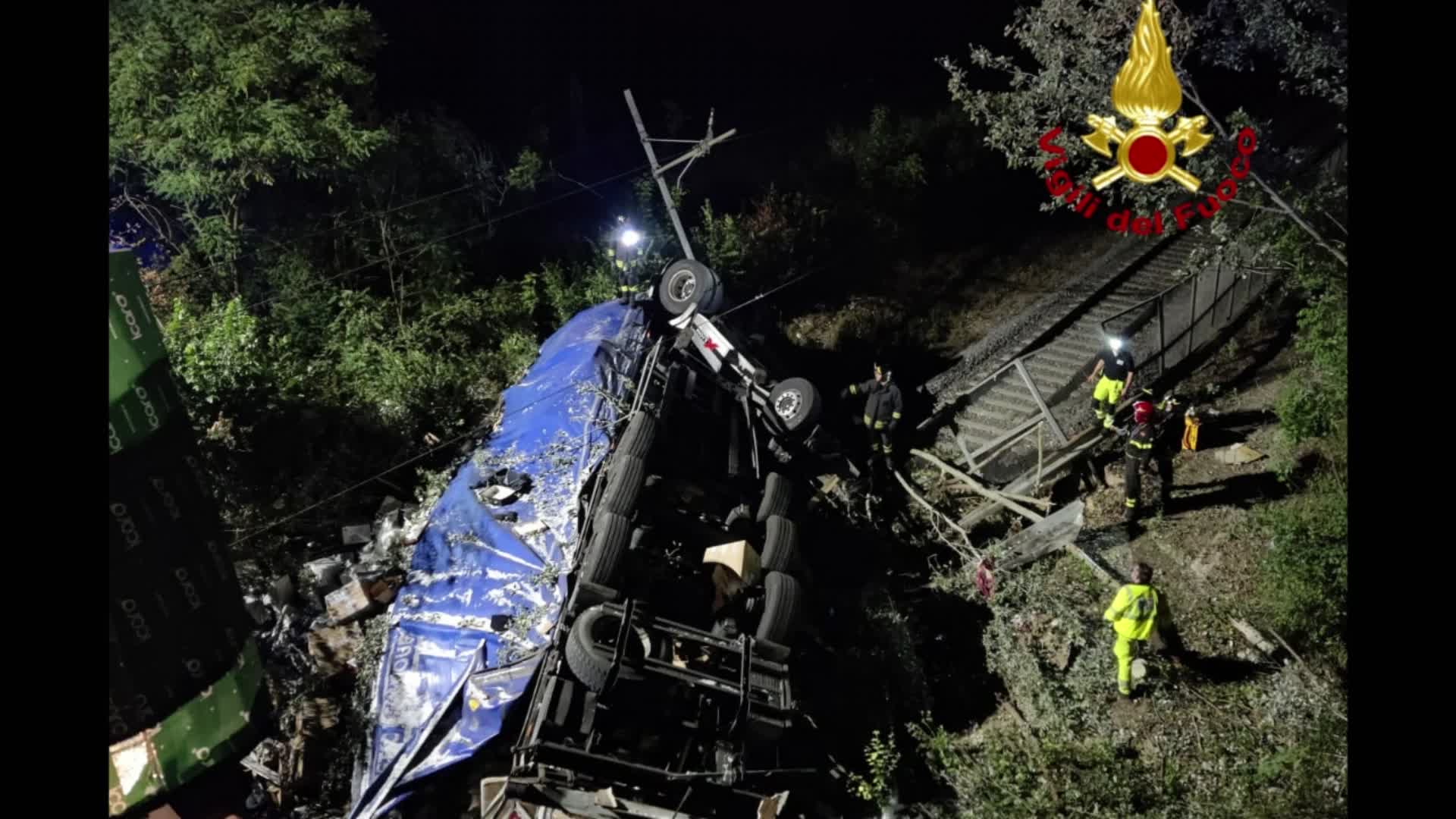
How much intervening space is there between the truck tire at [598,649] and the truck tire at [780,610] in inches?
40.7

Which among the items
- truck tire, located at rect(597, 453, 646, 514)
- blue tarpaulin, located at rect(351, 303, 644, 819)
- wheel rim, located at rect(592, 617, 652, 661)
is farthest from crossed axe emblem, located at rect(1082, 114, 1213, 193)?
wheel rim, located at rect(592, 617, 652, 661)

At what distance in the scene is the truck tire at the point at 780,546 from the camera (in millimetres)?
6941

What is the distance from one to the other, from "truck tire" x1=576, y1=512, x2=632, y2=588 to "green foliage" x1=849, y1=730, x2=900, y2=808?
2379 millimetres

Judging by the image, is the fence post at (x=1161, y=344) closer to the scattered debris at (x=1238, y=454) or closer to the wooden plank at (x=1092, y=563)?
the scattered debris at (x=1238, y=454)

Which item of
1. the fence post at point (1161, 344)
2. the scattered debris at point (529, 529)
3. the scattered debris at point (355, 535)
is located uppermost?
the fence post at point (1161, 344)

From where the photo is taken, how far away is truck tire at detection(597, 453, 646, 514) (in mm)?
6766

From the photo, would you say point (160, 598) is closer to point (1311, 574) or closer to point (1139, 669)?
point (1139, 669)

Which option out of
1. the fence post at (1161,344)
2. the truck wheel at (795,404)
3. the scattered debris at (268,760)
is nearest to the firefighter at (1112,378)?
the fence post at (1161,344)

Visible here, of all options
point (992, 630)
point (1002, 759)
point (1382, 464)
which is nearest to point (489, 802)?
point (1002, 759)

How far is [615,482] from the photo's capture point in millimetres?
6902

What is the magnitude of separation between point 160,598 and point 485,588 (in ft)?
12.6

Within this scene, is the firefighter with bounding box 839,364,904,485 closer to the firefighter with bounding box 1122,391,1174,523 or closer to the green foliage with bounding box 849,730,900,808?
the firefighter with bounding box 1122,391,1174,523

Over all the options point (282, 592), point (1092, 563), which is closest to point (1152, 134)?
point (1092, 563)

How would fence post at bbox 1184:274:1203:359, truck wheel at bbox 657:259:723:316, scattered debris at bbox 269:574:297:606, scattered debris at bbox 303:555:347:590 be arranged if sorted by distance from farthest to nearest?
truck wheel at bbox 657:259:723:316 → fence post at bbox 1184:274:1203:359 → scattered debris at bbox 303:555:347:590 → scattered debris at bbox 269:574:297:606
